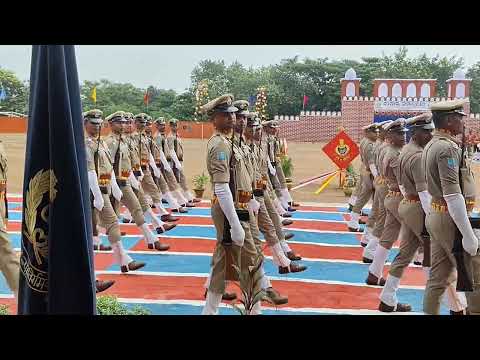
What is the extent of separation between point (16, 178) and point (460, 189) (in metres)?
6.28

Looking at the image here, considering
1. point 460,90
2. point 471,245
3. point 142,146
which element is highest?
point 460,90

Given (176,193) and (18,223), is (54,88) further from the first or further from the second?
(176,193)

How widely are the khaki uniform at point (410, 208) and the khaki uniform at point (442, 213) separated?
76 cm

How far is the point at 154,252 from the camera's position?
758cm

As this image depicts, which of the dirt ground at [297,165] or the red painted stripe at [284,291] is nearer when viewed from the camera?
the red painted stripe at [284,291]

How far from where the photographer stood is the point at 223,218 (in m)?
4.55

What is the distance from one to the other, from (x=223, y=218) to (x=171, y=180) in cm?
653

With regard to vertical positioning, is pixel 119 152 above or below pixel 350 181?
above

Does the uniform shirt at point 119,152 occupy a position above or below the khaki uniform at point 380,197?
above

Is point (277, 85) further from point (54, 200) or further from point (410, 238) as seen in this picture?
point (54, 200)

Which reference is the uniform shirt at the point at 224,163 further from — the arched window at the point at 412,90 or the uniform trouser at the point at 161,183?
the uniform trouser at the point at 161,183

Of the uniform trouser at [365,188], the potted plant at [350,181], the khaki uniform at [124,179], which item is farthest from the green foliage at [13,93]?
the potted plant at [350,181]

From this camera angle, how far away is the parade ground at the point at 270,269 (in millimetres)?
5477

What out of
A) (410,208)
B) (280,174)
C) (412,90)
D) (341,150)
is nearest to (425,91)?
(412,90)
